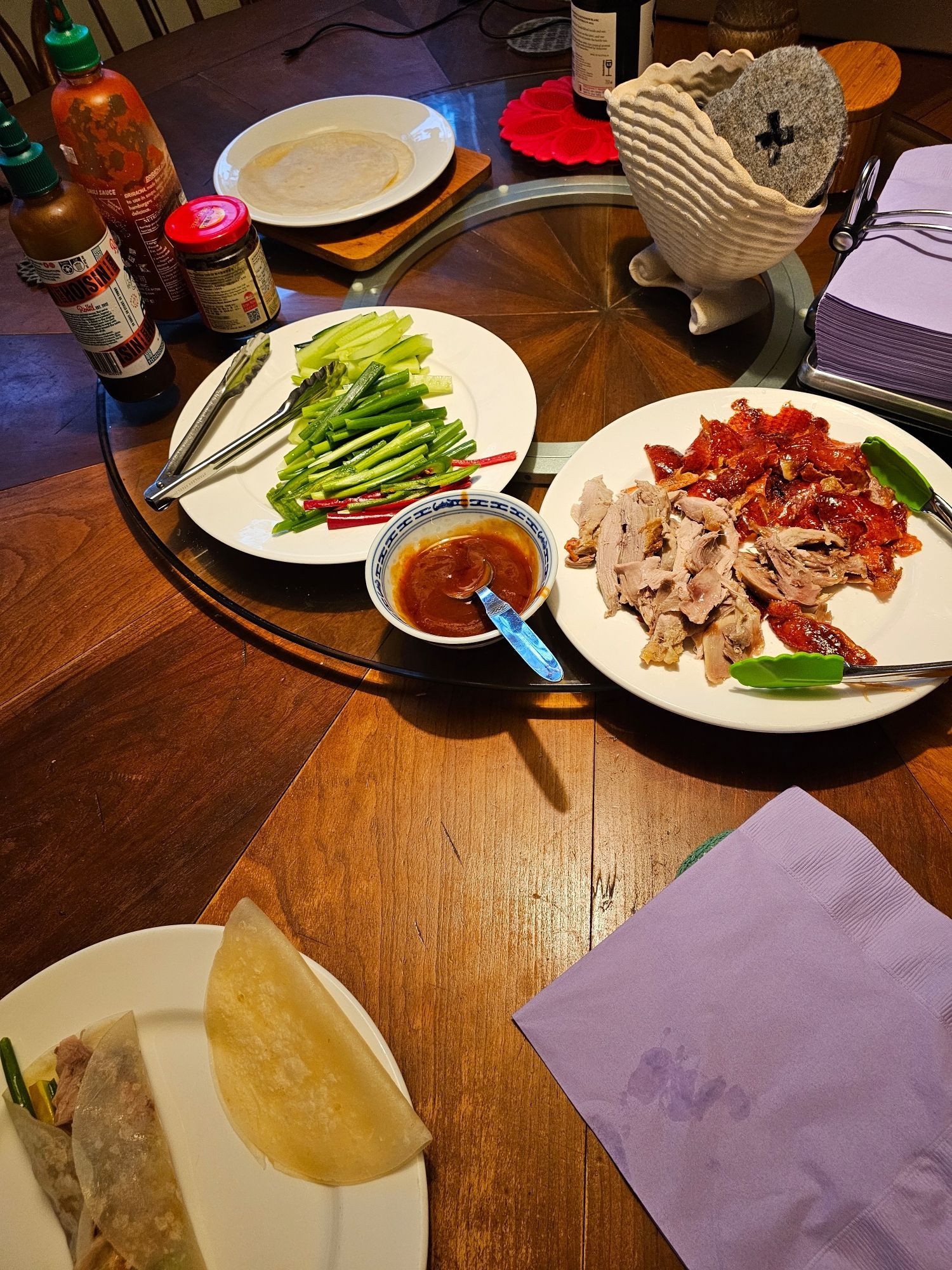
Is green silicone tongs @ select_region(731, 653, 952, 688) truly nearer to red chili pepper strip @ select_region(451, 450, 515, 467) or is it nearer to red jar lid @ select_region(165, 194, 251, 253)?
red chili pepper strip @ select_region(451, 450, 515, 467)

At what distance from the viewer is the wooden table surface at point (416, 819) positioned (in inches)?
33.9

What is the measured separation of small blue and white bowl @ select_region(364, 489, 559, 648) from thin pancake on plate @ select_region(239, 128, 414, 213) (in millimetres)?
951

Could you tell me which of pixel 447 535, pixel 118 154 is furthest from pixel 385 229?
pixel 447 535

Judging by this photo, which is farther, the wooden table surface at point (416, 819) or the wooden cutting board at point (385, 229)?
the wooden cutting board at point (385, 229)

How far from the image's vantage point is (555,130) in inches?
75.3

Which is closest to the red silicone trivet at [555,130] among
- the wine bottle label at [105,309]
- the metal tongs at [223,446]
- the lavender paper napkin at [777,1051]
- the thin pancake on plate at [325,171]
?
the thin pancake on plate at [325,171]

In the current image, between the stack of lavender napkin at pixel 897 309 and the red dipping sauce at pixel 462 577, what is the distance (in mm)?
612

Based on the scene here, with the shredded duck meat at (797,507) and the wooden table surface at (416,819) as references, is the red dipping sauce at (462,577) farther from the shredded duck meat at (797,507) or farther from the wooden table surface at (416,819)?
the shredded duck meat at (797,507)

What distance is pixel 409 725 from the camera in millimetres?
1162

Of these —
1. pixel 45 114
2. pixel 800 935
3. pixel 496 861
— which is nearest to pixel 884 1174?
pixel 800 935

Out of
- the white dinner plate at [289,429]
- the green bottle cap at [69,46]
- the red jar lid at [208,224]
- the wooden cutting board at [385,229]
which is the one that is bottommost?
the white dinner plate at [289,429]

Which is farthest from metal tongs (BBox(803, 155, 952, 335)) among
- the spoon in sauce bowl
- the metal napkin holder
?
the spoon in sauce bowl

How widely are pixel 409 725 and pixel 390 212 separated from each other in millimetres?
1218

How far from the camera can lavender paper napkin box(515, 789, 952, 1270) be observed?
2.40 ft
